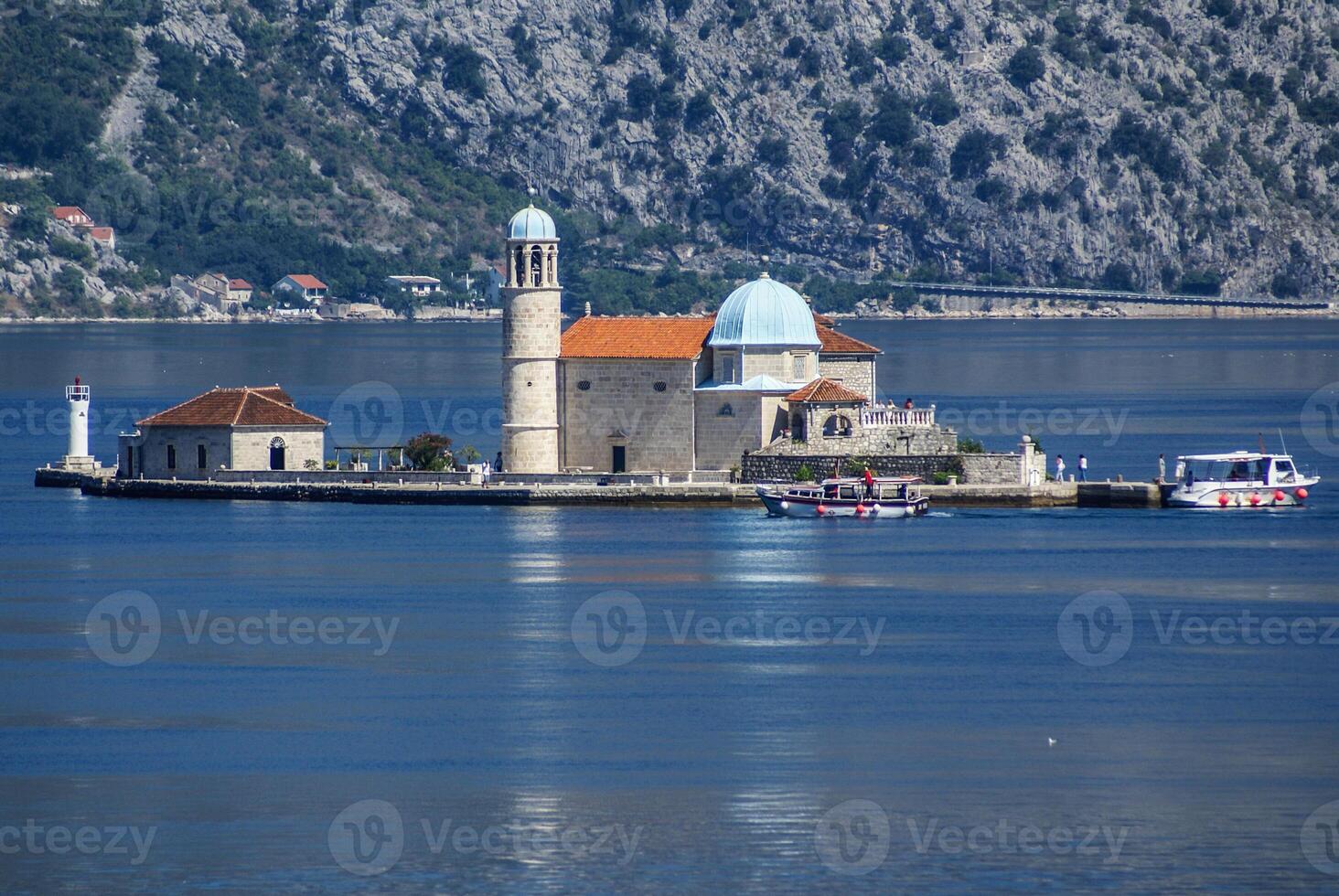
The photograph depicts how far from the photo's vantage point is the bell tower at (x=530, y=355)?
234 ft

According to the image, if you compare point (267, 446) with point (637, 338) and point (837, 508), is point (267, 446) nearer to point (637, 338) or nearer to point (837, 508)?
point (637, 338)

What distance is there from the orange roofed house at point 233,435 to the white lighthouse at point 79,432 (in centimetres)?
540

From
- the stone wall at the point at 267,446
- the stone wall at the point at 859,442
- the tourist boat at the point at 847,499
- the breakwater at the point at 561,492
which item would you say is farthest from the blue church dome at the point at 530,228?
the tourist boat at the point at 847,499

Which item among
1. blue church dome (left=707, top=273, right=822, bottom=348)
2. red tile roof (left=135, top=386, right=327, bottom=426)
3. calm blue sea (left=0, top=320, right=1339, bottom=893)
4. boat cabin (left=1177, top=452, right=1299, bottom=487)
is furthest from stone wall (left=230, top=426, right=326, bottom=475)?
boat cabin (left=1177, top=452, right=1299, bottom=487)

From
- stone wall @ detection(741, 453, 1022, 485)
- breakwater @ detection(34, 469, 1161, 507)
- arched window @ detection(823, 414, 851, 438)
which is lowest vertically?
breakwater @ detection(34, 469, 1161, 507)

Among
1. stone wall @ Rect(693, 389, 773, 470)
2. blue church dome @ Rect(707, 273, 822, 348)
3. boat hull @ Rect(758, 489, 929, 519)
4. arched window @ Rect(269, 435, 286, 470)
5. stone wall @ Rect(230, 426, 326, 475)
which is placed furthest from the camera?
arched window @ Rect(269, 435, 286, 470)

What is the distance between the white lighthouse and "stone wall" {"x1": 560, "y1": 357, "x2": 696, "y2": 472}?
16282mm

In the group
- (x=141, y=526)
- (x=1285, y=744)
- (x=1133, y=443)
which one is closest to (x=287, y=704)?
(x=1285, y=744)

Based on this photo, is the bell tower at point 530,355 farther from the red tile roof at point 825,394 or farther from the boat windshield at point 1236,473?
the boat windshield at point 1236,473

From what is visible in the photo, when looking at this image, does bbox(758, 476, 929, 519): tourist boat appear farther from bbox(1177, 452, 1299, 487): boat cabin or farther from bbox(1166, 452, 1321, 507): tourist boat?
bbox(1177, 452, 1299, 487): boat cabin

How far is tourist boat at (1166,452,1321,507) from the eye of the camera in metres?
71.2

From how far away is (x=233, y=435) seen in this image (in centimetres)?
7344

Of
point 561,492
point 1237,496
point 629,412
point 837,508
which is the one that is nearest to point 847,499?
point 837,508

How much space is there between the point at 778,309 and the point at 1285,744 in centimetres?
3238
